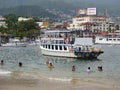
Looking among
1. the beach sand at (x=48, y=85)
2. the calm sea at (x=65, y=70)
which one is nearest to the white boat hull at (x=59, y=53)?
the calm sea at (x=65, y=70)

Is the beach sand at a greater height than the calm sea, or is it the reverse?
the beach sand

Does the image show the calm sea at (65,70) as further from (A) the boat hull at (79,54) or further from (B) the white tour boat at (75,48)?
(B) the white tour boat at (75,48)

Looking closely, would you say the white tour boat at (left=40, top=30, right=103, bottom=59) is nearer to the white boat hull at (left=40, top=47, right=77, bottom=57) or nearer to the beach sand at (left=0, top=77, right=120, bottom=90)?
the white boat hull at (left=40, top=47, right=77, bottom=57)

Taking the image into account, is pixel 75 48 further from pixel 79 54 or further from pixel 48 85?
pixel 48 85

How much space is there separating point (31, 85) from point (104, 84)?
333 inches

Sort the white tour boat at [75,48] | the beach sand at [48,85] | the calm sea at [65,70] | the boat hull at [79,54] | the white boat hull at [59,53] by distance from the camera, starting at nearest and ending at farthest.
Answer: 1. the beach sand at [48,85]
2. the calm sea at [65,70]
3. the boat hull at [79,54]
4. the white tour boat at [75,48]
5. the white boat hull at [59,53]

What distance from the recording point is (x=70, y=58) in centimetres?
8762

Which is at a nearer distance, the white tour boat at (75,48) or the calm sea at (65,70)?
the calm sea at (65,70)

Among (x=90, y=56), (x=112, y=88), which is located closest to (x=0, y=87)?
(x=112, y=88)

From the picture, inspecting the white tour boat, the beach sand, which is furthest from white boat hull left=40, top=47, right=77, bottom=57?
the beach sand

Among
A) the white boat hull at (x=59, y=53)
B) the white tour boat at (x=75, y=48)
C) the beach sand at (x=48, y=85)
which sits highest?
the beach sand at (x=48, y=85)

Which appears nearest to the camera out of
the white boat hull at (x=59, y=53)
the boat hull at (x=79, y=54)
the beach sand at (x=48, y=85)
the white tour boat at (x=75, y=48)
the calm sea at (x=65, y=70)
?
the beach sand at (x=48, y=85)

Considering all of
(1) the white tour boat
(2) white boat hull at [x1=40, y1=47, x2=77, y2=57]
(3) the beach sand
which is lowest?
(2) white boat hull at [x1=40, y1=47, x2=77, y2=57]

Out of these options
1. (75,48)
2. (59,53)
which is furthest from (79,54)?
(59,53)
